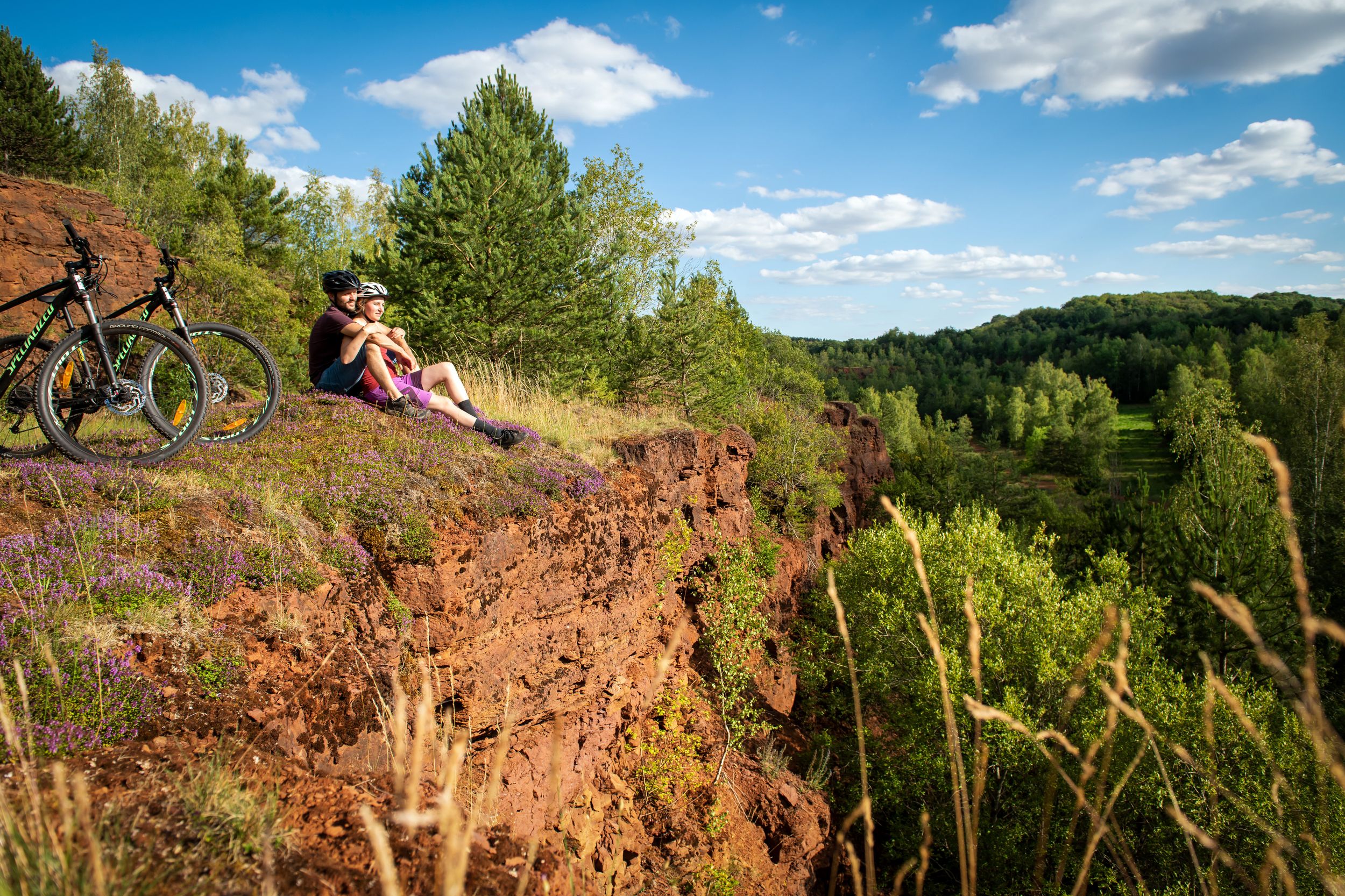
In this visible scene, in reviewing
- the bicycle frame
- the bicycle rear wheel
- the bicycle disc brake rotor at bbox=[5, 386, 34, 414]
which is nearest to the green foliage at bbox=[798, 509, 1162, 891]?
the bicycle frame

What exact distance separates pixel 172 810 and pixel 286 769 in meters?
0.65

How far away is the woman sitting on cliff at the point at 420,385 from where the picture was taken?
6520 millimetres

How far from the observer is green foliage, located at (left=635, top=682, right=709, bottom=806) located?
781 centimetres

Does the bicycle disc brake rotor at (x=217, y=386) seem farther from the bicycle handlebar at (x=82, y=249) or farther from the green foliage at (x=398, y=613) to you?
the green foliage at (x=398, y=613)

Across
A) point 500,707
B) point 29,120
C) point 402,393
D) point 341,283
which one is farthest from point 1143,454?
point 29,120

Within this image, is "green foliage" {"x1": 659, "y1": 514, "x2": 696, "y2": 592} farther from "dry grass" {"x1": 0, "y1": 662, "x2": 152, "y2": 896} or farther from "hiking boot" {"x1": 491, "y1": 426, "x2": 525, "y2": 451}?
"dry grass" {"x1": 0, "y1": 662, "x2": 152, "y2": 896}

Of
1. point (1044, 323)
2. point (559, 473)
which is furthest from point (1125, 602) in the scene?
point (1044, 323)

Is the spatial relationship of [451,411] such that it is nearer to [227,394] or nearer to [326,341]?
[326,341]

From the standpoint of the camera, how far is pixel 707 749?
9.40 metres

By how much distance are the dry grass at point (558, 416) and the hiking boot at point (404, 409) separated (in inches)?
73.2

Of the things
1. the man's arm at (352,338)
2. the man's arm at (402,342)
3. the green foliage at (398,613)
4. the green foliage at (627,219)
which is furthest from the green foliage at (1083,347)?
the green foliage at (398,613)

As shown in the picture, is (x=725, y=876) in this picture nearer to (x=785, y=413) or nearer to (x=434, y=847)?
(x=434, y=847)

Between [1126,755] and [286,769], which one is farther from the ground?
[286,769]

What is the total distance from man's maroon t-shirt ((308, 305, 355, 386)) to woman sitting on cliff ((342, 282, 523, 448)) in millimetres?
172
